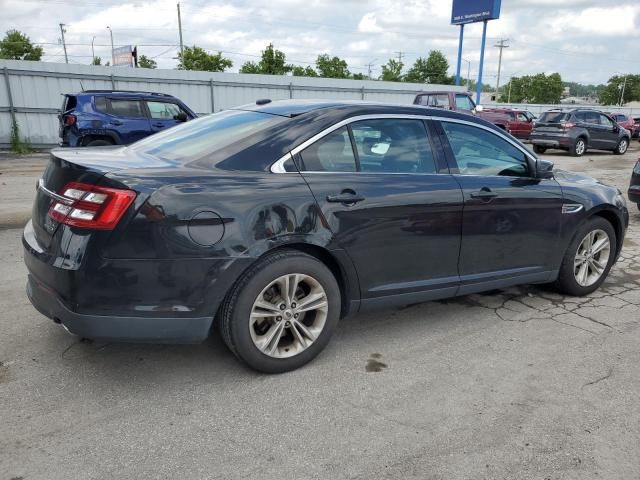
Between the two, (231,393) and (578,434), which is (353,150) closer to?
(231,393)

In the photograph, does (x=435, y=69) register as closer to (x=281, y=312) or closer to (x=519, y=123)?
(x=519, y=123)

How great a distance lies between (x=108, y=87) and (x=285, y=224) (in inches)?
714

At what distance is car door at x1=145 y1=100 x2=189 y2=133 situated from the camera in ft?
41.8

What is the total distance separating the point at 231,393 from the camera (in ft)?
10.0

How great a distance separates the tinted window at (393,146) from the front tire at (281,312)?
817 mm

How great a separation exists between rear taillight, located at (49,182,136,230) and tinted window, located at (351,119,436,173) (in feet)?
4.95

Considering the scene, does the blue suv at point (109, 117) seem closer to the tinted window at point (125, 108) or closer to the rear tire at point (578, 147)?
the tinted window at point (125, 108)

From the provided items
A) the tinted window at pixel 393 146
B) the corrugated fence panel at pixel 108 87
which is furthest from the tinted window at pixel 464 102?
the tinted window at pixel 393 146

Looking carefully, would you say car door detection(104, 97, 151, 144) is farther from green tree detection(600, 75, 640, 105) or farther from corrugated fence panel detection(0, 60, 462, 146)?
green tree detection(600, 75, 640, 105)

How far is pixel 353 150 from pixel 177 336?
5.18 ft

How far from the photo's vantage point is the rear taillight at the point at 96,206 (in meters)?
2.68

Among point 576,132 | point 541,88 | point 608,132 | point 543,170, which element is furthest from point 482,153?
point 541,88

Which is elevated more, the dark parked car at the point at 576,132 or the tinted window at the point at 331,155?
the tinted window at the point at 331,155

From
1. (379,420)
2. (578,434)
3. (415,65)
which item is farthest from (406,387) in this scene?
(415,65)
